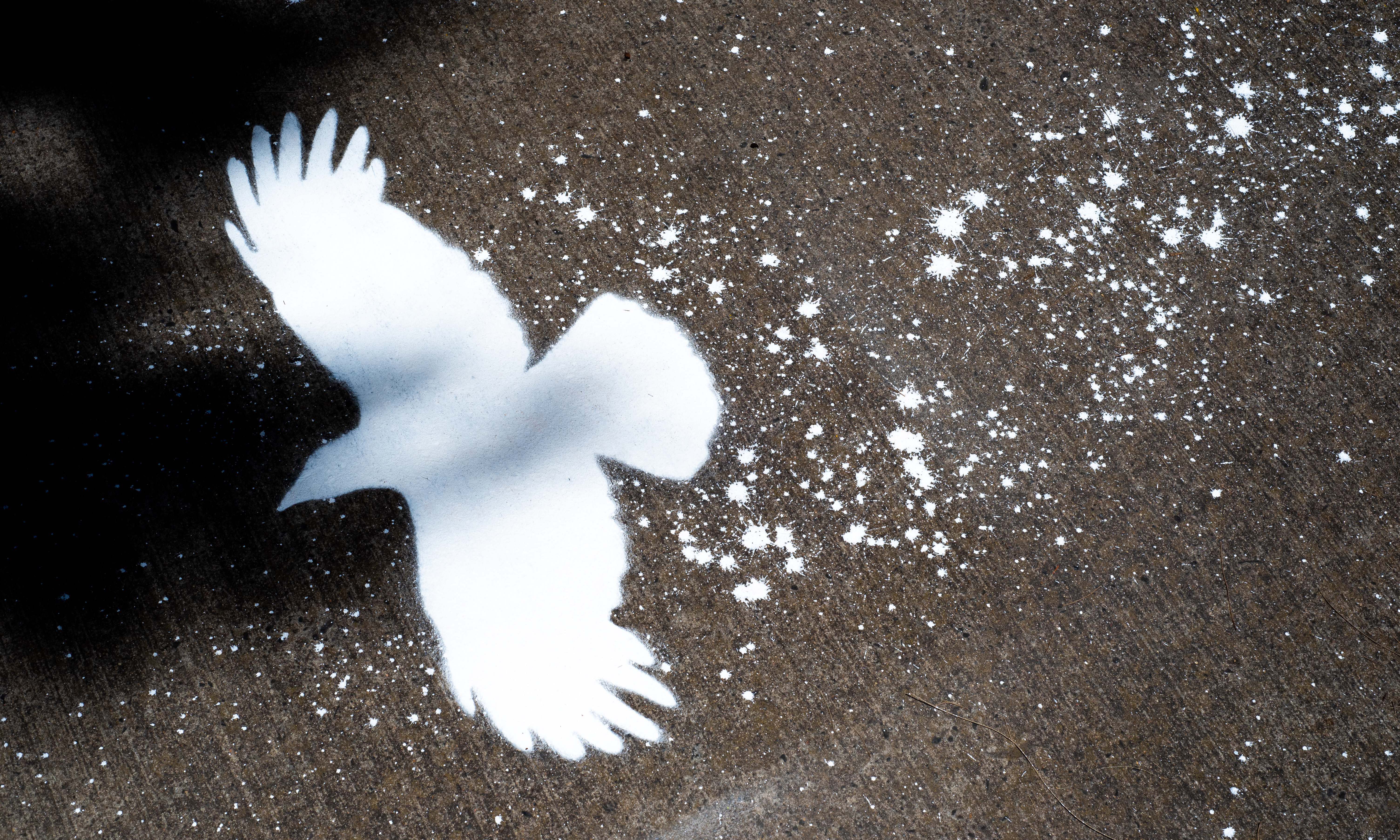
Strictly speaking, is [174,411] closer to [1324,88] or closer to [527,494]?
[527,494]

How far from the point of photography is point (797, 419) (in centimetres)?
183

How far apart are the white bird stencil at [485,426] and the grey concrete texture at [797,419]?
0.06 metres

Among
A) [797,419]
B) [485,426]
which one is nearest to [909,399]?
[797,419]

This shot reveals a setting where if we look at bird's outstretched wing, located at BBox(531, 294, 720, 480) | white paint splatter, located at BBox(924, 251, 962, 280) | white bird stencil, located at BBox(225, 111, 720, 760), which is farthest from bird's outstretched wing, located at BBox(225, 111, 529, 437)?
white paint splatter, located at BBox(924, 251, 962, 280)

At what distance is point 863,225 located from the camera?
1.91 metres

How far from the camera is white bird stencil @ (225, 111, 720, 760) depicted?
5.72 feet

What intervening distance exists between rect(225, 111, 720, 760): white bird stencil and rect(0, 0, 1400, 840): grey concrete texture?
0.06m

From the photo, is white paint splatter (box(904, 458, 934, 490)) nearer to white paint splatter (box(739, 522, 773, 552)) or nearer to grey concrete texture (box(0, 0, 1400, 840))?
grey concrete texture (box(0, 0, 1400, 840))

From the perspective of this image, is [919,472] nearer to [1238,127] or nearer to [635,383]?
[635,383]

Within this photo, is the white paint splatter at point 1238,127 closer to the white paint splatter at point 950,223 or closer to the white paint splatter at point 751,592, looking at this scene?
the white paint splatter at point 950,223

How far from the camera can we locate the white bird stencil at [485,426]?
1744 millimetres

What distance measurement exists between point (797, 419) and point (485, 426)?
0.77m

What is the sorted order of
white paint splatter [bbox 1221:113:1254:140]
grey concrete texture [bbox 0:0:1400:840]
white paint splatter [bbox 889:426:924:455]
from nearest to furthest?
grey concrete texture [bbox 0:0:1400:840] → white paint splatter [bbox 889:426:924:455] → white paint splatter [bbox 1221:113:1254:140]

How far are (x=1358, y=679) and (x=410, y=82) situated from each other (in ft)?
9.07
